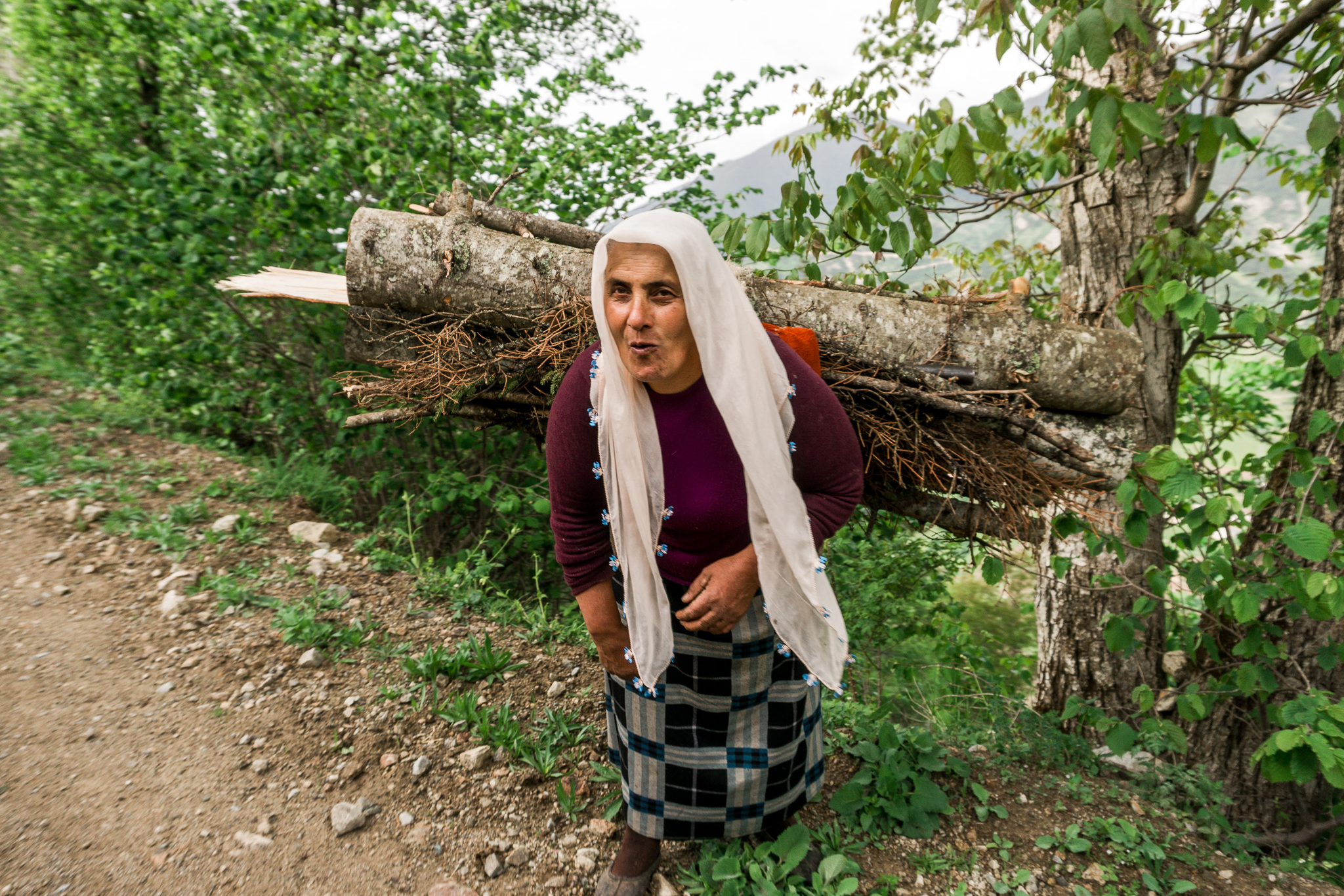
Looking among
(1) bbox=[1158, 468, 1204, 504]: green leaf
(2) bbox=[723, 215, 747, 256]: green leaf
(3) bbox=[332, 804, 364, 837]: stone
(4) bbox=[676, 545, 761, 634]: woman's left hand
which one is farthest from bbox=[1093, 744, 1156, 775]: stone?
(3) bbox=[332, 804, 364, 837]: stone

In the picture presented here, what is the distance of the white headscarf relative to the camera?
1548 millimetres

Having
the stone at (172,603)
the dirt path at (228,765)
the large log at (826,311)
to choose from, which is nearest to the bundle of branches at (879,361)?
the large log at (826,311)

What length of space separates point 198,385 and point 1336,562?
21.8 ft

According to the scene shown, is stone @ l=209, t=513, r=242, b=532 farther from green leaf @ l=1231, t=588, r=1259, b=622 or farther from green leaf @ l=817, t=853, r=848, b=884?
green leaf @ l=1231, t=588, r=1259, b=622

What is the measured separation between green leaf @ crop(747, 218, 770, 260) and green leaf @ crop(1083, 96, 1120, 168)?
42.0 inches

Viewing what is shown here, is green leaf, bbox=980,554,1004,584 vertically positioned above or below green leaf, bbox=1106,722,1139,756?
above

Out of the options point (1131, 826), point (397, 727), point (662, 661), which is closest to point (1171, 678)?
point (1131, 826)

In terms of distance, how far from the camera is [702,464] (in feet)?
5.58

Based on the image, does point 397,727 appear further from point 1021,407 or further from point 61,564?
point 1021,407

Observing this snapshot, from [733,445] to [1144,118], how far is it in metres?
Result: 1.61

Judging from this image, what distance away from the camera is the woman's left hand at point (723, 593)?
5.66ft

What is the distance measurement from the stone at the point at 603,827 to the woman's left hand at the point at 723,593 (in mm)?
1067

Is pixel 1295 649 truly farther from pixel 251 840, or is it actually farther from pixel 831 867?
pixel 251 840

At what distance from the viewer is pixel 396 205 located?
4.11 meters
